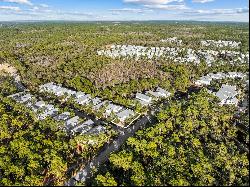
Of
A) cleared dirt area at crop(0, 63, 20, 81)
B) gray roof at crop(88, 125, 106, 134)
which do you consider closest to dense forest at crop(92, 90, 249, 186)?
gray roof at crop(88, 125, 106, 134)

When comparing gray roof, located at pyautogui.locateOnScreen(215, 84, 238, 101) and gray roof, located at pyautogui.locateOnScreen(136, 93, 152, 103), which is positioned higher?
gray roof, located at pyautogui.locateOnScreen(215, 84, 238, 101)

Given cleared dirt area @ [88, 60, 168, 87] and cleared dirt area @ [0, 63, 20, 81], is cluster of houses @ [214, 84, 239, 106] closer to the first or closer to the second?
cleared dirt area @ [88, 60, 168, 87]

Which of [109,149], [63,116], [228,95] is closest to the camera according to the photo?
[109,149]

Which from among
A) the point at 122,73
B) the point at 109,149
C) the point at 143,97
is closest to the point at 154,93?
the point at 143,97

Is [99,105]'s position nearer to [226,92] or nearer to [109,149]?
[109,149]

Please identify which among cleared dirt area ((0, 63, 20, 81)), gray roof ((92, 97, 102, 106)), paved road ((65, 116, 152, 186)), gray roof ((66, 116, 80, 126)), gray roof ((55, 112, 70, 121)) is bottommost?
cleared dirt area ((0, 63, 20, 81))

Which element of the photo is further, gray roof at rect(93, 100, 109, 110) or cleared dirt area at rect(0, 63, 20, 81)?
cleared dirt area at rect(0, 63, 20, 81)

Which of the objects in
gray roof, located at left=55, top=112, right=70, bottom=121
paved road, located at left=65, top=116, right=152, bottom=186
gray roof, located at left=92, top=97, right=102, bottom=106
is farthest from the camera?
gray roof, located at left=92, top=97, right=102, bottom=106
